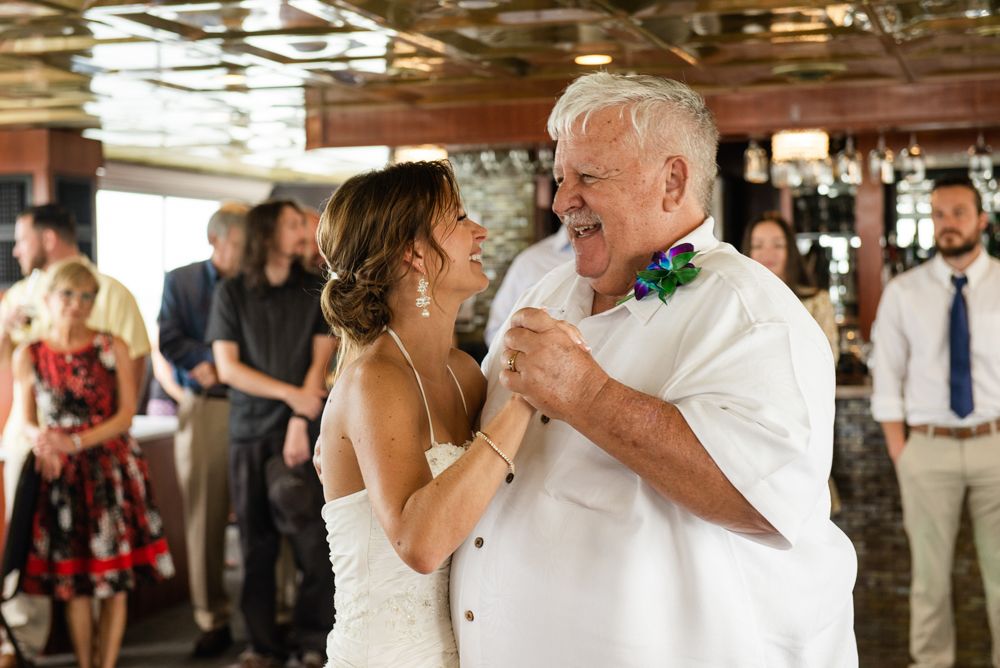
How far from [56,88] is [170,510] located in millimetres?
2316

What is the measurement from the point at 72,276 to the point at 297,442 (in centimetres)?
115

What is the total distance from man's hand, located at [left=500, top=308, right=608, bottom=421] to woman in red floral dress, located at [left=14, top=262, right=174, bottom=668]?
10.2ft

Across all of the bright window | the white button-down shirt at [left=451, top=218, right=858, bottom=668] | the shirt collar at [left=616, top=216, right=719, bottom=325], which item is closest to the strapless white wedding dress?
the white button-down shirt at [left=451, top=218, right=858, bottom=668]

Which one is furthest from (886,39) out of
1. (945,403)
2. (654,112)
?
(654,112)

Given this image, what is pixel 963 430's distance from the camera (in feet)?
13.6

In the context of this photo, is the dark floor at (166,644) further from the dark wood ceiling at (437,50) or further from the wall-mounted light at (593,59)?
the wall-mounted light at (593,59)

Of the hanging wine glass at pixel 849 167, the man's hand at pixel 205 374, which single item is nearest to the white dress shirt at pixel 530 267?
the hanging wine glass at pixel 849 167

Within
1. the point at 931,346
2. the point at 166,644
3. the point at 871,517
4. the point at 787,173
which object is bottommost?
the point at 166,644

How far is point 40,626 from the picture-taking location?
4.50 metres

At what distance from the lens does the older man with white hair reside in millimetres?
1569

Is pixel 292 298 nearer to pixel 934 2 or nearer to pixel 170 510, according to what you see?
pixel 170 510

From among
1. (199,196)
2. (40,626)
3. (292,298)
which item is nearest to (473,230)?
(292,298)

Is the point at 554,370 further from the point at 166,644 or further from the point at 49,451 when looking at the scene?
the point at 166,644

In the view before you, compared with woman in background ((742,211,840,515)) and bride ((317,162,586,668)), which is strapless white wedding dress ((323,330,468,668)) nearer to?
bride ((317,162,586,668))
